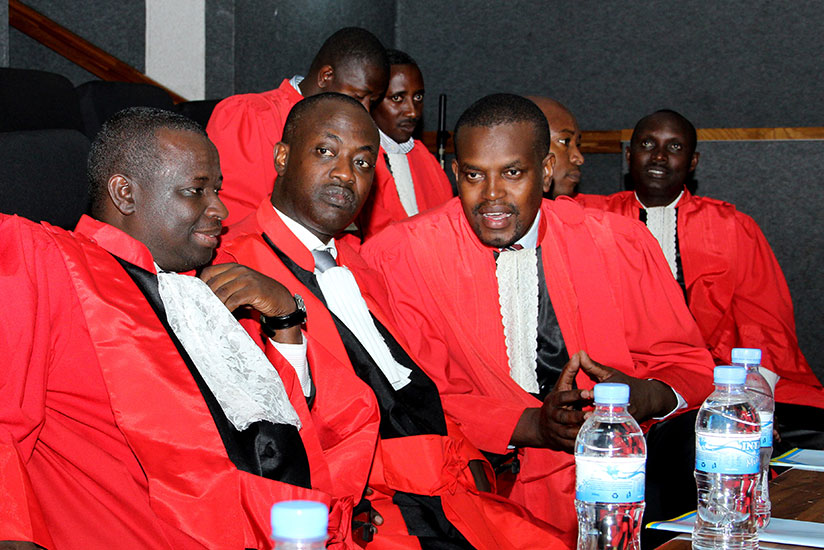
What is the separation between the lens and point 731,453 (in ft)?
4.62

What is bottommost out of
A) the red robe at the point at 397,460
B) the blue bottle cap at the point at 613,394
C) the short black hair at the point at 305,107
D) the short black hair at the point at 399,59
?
the red robe at the point at 397,460

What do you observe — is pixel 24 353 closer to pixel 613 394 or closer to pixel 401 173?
pixel 613 394

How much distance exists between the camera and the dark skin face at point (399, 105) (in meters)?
3.95

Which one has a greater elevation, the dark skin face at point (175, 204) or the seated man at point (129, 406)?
the dark skin face at point (175, 204)

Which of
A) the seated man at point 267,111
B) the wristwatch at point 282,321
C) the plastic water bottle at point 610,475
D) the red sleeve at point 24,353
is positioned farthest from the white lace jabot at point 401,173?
the red sleeve at point 24,353

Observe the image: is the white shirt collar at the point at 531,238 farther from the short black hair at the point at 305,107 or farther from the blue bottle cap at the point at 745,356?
the blue bottle cap at the point at 745,356

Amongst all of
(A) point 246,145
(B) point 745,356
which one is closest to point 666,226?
(A) point 246,145

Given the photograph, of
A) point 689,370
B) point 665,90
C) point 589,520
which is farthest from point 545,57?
point 589,520

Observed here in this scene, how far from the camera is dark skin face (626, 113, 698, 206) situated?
13.1 ft

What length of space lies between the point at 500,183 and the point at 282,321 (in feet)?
2.76

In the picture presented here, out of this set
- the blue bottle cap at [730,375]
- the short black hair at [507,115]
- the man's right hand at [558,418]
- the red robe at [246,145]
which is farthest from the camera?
the red robe at [246,145]

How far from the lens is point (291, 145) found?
92.1 inches

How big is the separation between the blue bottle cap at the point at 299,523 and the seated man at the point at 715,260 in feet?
8.95

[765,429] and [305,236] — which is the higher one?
[305,236]
